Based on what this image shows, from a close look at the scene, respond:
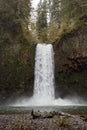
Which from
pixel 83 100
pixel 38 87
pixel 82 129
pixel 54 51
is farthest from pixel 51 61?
pixel 82 129

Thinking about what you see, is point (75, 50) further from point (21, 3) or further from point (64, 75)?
point (21, 3)

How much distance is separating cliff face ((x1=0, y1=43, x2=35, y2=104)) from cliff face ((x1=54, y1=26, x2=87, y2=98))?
3771 mm

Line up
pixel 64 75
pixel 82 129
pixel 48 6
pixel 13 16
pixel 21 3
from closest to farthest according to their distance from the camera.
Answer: pixel 82 129 < pixel 64 75 < pixel 13 16 < pixel 21 3 < pixel 48 6

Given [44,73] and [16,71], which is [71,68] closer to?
[44,73]

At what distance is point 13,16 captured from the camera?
42.2m

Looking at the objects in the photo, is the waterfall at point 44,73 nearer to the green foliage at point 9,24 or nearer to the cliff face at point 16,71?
the cliff face at point 16,71

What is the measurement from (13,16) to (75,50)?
34.1 feet

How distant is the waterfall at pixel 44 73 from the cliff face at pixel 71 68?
0.92m

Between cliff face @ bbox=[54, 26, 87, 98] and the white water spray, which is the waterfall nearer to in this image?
the white water spray

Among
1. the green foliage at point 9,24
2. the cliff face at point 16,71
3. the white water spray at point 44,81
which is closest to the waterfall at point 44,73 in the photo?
the white water spray at point 44,81

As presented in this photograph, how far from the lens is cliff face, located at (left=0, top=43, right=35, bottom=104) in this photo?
3934 cm

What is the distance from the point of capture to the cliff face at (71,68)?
3906cm

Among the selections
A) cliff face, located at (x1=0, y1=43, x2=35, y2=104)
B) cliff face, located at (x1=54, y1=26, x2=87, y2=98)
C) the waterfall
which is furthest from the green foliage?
cliff face, located at (x1=54, y1=26, x2=87, y2=98)

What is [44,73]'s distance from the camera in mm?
40281
